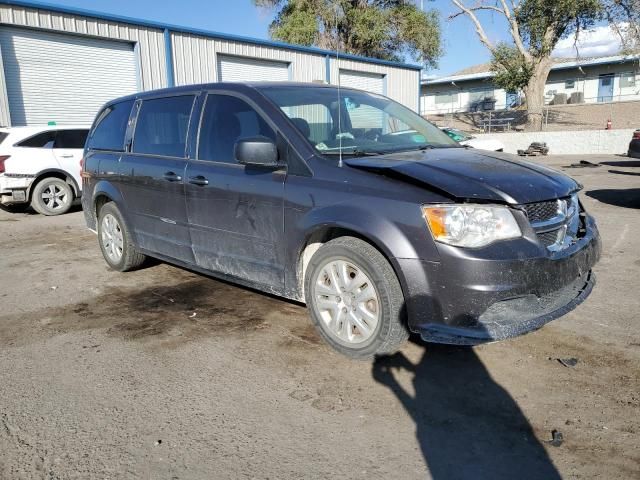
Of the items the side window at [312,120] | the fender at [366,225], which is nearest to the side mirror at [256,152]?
the side window at [312,120]

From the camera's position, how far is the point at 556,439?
2.54 meters

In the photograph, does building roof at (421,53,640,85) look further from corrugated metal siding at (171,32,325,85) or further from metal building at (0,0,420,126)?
metal building at (0,0,420,126)

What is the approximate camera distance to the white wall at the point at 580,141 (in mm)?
23875

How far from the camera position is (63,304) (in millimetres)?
4781

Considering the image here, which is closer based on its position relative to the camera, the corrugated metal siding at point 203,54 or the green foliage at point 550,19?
the corrugated metal siding at point 203,54

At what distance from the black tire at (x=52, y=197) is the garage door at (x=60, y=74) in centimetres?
395

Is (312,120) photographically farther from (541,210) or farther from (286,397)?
(286,397)

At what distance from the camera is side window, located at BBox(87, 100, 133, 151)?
215 inches

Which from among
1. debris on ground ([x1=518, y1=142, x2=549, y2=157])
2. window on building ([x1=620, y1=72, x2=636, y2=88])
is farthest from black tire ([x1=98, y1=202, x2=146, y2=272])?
window on building ([x1=620, y1=72, x2=636, y2=88])

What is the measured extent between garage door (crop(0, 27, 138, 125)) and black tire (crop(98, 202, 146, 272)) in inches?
362

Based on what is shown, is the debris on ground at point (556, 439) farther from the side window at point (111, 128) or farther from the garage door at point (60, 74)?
the garage door at point (60, 74)

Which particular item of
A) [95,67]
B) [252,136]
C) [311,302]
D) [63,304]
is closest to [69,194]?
[95,67]

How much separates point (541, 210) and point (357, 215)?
1098mm

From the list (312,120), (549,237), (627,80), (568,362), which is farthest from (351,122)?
(627,80)
